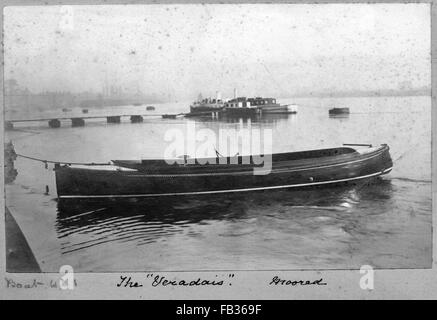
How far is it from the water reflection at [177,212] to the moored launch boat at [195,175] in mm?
98

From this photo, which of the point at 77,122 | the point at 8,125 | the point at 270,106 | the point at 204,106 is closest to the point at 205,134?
the point at 204,106

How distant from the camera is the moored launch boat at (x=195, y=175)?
4441mm

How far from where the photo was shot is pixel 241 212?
173 inches

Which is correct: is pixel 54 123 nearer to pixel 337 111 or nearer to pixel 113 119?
pixel 113 119

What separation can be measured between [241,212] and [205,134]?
0.90 metres

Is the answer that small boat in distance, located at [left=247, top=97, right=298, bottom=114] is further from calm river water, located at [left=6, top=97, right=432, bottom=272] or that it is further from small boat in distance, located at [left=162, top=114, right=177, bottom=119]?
small boat in distance, located at [left=162, top=114, right=177, bottom=119]

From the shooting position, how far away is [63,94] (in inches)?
173

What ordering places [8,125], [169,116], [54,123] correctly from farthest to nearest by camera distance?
[169,116]
[54,123]
[8,125]

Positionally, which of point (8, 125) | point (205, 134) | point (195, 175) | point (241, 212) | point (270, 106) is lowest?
point (241, 212)

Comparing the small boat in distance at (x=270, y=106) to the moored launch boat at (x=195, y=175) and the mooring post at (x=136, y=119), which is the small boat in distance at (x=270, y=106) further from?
the mooring post at (x=136, y=119)

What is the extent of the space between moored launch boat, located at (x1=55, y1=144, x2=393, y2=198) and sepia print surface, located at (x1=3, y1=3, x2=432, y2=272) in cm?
2

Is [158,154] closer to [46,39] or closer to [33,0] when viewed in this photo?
[46,39]

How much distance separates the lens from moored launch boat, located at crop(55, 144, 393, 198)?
444 cm

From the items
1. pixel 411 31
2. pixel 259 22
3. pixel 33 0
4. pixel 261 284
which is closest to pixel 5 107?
pixel 33 0
